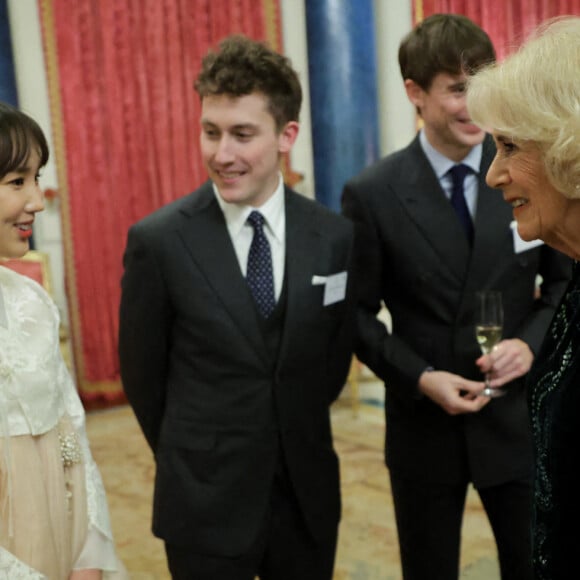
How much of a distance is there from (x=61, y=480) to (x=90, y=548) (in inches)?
6.8

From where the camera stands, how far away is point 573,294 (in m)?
1.37

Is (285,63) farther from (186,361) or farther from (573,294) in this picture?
(573,294)

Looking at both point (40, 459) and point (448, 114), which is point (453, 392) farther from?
point (40, 459)

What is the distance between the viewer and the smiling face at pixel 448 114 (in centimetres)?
211

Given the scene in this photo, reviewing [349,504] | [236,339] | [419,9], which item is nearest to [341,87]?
[419,9]

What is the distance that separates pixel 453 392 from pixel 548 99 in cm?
104

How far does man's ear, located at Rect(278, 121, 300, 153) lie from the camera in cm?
210

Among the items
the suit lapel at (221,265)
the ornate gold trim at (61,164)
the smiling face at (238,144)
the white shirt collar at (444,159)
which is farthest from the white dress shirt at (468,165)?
the ornate gold trim at (61,164)

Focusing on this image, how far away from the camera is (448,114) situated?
2.12 metres

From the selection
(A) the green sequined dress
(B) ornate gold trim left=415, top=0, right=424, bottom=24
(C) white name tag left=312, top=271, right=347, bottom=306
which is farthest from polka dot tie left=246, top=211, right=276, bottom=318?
(B) ornate gold trim left=415, top=0, right=424, bottom=24

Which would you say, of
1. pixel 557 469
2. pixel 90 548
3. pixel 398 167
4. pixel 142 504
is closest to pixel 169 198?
pixel 142 504

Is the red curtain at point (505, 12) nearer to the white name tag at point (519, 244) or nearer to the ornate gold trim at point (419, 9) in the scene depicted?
the ornate gold trim at point (419, 9)

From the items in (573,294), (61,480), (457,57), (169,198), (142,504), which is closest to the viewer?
(573,294)

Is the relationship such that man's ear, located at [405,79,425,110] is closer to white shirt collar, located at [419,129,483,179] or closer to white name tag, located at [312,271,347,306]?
white shirt collar, located at [419,129,483,179]
